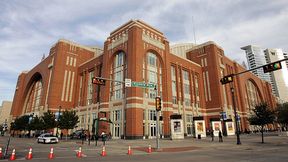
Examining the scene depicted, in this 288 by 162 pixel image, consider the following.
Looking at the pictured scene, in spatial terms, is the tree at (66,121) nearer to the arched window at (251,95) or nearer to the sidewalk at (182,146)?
the sidewalk at (182,146)

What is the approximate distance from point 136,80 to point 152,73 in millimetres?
7772

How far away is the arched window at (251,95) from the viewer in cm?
8529

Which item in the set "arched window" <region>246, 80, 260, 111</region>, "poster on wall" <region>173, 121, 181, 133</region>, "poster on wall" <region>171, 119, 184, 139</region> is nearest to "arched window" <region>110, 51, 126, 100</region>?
"poster on wall" <region>171, 119, 184, 139</region>

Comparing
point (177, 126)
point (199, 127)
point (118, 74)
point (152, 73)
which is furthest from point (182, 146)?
point (118, 74)

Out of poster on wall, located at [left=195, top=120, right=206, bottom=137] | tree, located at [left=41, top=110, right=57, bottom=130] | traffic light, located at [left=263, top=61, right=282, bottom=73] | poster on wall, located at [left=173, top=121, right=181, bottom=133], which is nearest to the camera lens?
traffic light, located at [left=263, top=61, right=282, bottom=73]

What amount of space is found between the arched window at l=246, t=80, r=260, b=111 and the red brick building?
80.3 inches

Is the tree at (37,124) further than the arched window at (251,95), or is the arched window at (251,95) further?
the arched window at (251,95)

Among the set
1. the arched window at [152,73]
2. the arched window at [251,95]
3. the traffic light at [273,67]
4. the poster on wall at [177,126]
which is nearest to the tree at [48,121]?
the arched window at [152,73]

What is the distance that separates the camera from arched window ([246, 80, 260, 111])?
85287mm

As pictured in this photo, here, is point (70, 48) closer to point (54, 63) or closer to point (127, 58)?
point (54, 63)

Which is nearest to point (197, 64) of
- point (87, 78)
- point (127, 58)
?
point (127, 58)

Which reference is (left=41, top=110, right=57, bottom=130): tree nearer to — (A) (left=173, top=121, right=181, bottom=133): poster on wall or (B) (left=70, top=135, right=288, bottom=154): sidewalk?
(B) (left=70, top=135, right=288, bottom=154): sidewalk

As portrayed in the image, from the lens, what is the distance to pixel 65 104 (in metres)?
62.4

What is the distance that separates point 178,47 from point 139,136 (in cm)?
5416
